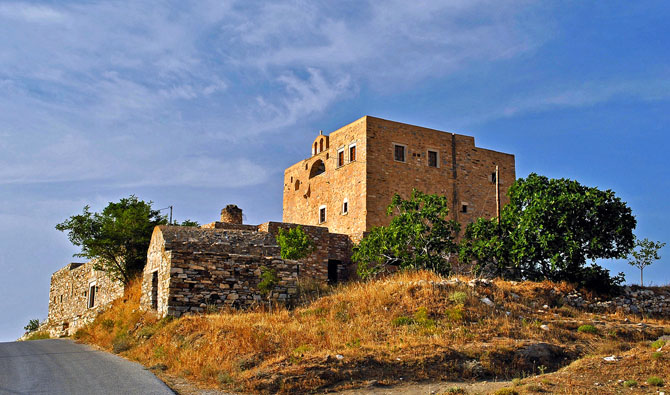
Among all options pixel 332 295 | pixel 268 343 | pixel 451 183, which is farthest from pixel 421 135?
pixel 268 343

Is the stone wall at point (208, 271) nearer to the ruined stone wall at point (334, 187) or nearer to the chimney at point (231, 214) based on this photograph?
the chimney at point (231, 214)

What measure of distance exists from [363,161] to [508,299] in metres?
14.6

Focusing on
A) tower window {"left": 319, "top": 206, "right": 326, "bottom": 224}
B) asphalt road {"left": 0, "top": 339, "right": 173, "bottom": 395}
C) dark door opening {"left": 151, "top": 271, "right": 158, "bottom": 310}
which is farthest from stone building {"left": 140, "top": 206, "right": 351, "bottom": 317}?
tower window {"left": 319, "top": 206, "right": 326, "bottom": 224}

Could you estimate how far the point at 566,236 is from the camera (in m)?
21.0

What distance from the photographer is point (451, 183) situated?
108ft

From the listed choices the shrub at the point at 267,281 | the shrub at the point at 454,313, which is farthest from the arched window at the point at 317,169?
the shrub at the point at 454,313

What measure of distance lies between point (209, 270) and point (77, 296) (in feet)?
52.0

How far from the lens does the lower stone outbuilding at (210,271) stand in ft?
58.1

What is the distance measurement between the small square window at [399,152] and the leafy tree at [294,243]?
29.0 ft

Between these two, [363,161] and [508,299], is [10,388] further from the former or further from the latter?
[363,161]

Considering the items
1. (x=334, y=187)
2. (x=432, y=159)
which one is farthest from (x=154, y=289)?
(x=432, y=159)

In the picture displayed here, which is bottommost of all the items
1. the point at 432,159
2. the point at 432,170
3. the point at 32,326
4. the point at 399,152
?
the point at 32,326

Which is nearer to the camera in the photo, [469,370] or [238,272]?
[469,370]

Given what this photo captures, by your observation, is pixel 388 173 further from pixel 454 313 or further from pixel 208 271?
pixel 454 313
